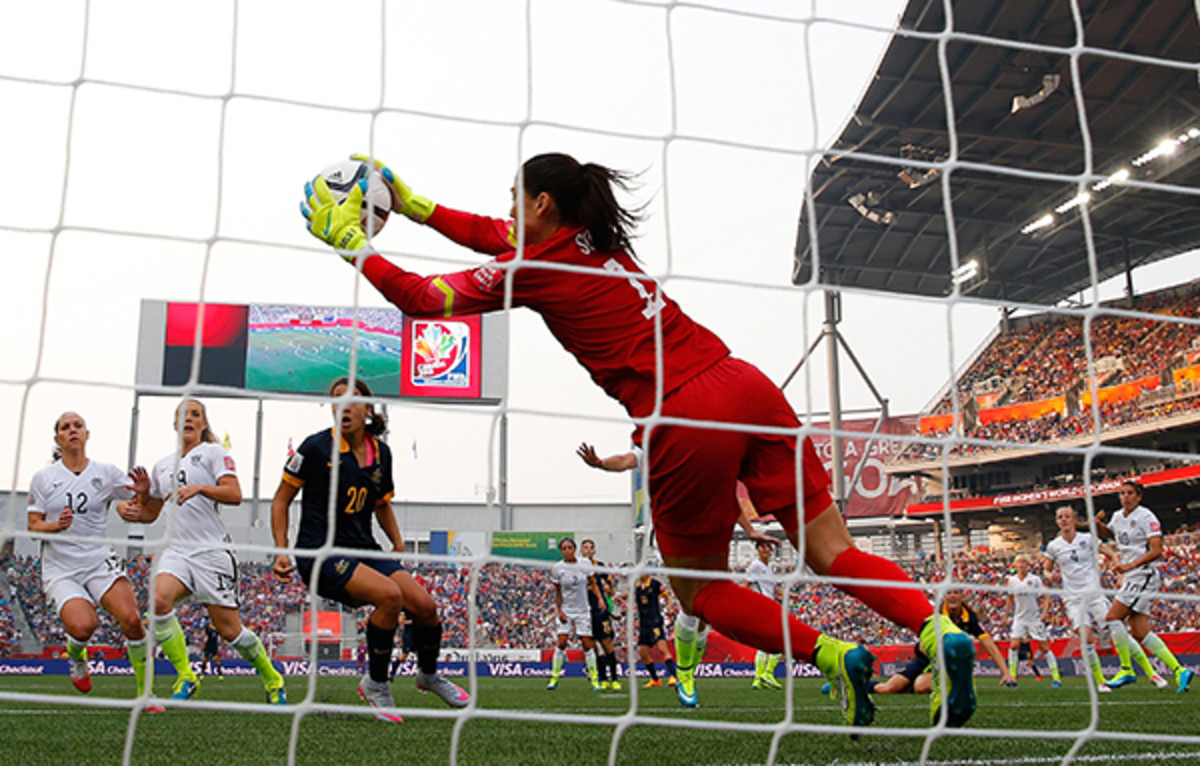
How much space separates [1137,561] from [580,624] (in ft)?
19.9

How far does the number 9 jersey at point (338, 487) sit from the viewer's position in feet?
15.4

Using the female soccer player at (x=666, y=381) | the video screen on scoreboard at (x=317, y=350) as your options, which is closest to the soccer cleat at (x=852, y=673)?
the female soccer player at (x=666, y=381)

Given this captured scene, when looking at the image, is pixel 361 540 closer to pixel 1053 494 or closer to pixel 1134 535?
pixel 1134 535

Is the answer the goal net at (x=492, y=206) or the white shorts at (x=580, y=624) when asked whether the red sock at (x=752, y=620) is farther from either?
the white shorts at (x=580, y=624)

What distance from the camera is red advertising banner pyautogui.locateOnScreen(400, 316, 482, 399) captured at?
1054 inches

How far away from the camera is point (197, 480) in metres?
5.79

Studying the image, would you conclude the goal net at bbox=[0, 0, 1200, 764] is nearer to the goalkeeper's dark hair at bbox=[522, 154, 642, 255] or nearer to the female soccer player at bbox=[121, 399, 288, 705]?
the goalkeeper's dark hair at bbox=[522, 154, 642, 255]

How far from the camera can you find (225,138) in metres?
2.85

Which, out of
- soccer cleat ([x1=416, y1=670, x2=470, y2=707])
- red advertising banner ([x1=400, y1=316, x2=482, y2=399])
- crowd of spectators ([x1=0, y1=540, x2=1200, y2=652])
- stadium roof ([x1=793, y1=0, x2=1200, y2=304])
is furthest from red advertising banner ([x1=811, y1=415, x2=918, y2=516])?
soccer cleat ([x1=416, y1=670, x2=470, y2=707])

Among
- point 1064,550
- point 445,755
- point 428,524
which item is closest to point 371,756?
point 445,755

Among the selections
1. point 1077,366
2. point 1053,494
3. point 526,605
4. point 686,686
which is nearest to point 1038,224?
point 1077,366

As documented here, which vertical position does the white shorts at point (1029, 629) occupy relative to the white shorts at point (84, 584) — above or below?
below

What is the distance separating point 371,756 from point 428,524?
35387 millimetres

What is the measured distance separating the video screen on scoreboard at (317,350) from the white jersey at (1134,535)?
19.3 m
